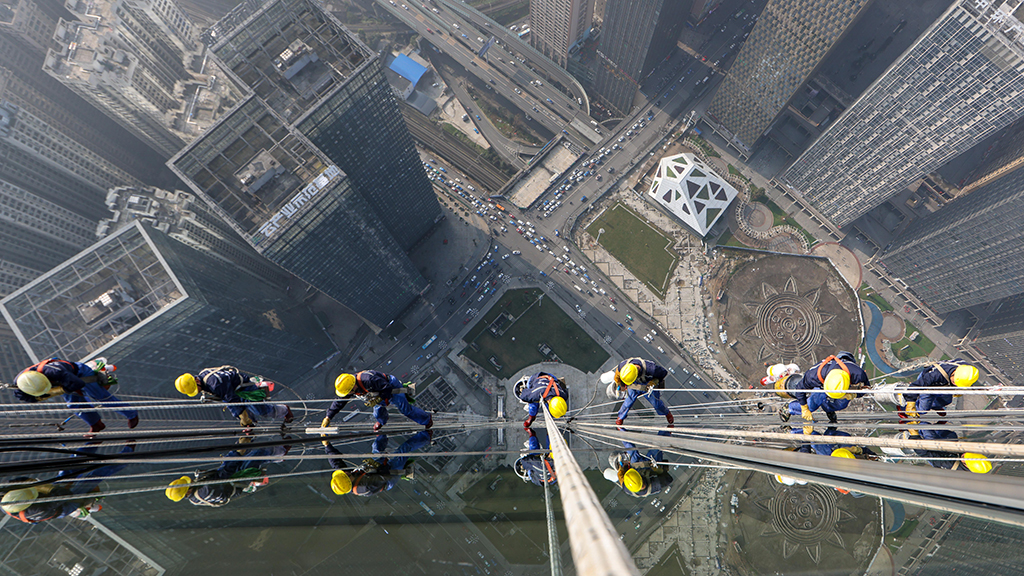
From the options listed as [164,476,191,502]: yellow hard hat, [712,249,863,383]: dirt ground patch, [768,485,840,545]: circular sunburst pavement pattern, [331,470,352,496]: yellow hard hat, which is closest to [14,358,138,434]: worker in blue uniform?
[164,476,191,502]: yellow hard hat

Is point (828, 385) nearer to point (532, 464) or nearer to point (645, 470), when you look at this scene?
point (645, 470)

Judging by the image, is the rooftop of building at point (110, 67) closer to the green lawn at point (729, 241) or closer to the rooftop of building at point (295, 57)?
the rooftop of building at point (295, 57)

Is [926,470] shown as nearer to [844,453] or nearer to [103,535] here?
[844,453]

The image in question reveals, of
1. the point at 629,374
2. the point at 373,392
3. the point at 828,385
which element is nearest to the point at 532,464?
the point at 629,374

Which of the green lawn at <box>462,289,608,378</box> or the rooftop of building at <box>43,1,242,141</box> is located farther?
the green lawn at <box>462,289,608,378</box>

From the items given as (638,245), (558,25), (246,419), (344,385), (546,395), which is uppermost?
(558,25)

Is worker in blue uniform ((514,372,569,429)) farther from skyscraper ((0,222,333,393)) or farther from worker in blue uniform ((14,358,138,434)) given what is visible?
skyscraper ((0,222,333,393))

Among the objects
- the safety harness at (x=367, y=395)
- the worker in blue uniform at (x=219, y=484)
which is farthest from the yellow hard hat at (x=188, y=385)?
the safety harness at (x=367, y=395)
